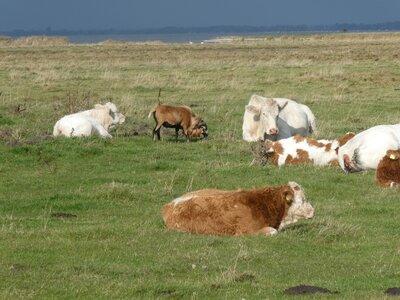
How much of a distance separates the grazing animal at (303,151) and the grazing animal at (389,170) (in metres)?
2.35

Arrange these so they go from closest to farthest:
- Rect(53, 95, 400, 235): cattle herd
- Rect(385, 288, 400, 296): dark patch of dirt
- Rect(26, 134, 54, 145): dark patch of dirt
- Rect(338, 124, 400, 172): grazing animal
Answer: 1. Rect(385, 288, 400, 296): dark patch of dirt
2. Rect(53, 95, 400, 235): cattle herd
3. Rect(338, 124, 400, 172): grazing animal
4. Rect(26, 134, 54, 145): dark patch of dirt

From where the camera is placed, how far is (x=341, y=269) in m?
9.54

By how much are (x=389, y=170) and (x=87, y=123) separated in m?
8.06

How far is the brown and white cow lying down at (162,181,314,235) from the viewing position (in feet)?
36.5

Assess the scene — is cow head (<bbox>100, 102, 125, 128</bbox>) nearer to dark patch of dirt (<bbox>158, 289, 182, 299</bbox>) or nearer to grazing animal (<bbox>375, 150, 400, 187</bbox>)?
grazing animal (<bbox>375, 150, 400, 187</bbox>)

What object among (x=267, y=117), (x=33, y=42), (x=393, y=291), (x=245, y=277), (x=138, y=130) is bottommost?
(x=33, y=42)

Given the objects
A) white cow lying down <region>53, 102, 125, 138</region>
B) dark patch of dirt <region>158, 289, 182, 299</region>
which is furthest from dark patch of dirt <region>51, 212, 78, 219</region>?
white cow lying down <region>53, 102, 125, 138</region>

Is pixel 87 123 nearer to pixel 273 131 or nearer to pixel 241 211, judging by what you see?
pixel 273 131

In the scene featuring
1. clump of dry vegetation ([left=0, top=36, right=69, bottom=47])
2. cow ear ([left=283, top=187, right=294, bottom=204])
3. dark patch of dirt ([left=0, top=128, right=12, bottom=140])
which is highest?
cow ear ([left=283, top=187, right=294, bottom=204])

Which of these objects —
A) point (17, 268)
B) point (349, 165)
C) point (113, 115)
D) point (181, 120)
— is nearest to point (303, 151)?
point (349, 165)

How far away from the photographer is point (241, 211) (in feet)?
36.5

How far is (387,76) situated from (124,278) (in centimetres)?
2932

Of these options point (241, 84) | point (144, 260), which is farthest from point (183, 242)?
point (241, 84)

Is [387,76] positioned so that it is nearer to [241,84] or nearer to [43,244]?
[241,84]
